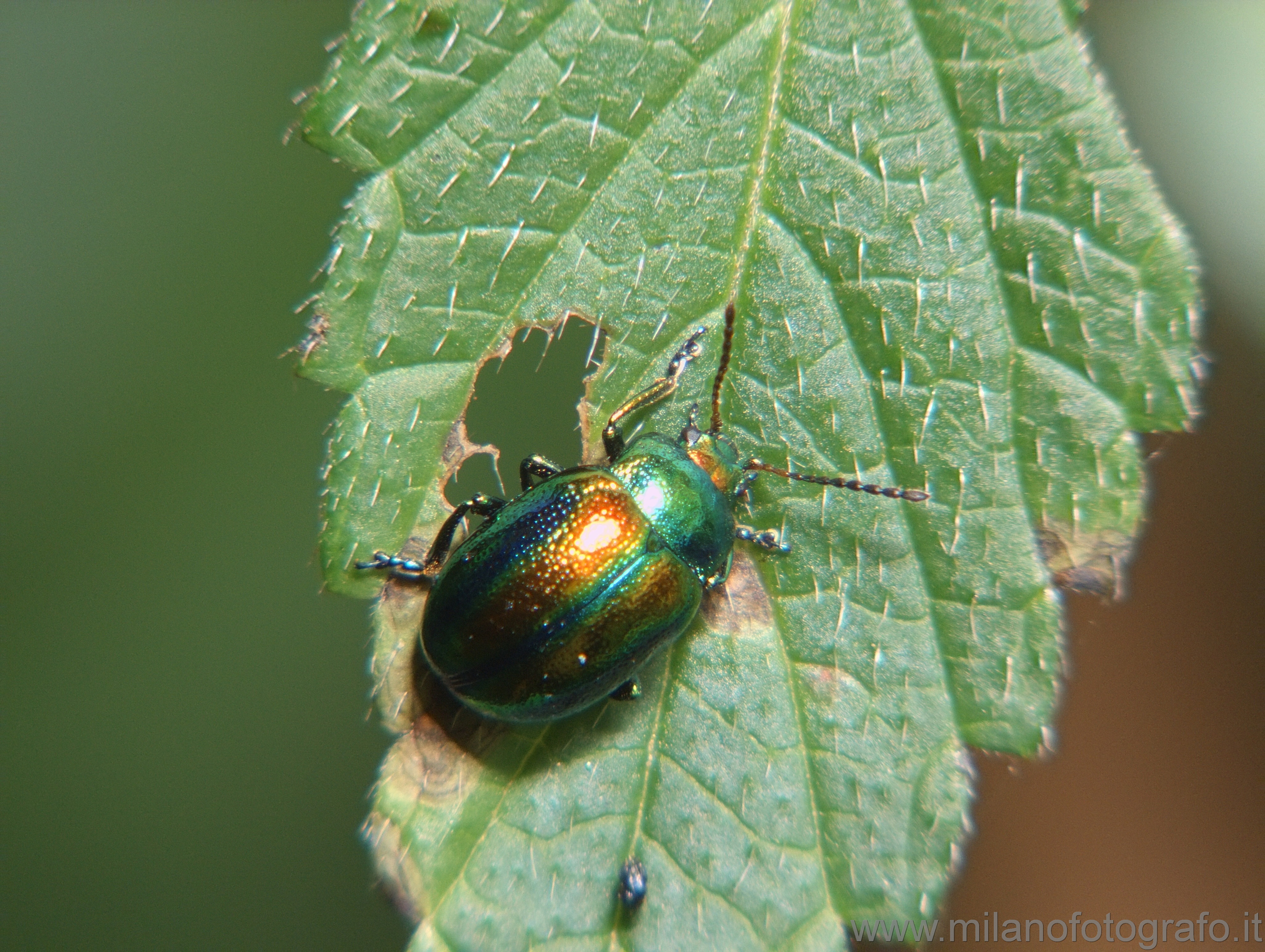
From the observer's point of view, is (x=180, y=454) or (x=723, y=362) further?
(x=180, y=454)

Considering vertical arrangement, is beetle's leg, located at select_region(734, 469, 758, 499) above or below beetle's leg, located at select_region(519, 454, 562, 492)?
below

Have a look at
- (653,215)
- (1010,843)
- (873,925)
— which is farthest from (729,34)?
(1010,843)

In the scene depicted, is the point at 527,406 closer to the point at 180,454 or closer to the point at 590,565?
the point at 590,565

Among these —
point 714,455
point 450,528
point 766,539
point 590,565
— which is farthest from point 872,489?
point 450,528

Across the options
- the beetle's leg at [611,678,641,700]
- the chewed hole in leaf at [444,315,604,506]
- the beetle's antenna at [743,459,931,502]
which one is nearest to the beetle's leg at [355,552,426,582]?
the chewed hole in leaf at [444,315,604,506]

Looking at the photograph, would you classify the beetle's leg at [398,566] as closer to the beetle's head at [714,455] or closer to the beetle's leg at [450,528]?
the beetle's leg at [450,528]

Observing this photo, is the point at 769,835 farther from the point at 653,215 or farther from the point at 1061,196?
the point at 1061,196

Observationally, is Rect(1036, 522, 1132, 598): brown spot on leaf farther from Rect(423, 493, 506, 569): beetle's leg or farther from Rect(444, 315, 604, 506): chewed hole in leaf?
Rect(423, 493, 506, 569): beetle's leg

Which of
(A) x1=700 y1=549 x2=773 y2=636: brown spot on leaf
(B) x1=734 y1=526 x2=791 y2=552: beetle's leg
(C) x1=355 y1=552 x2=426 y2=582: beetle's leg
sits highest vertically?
(C) x1=355 y1=552 x2=426 y2=582: beetle's leg
